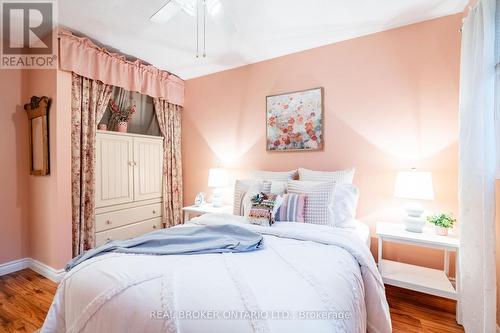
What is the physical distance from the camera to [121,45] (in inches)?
108

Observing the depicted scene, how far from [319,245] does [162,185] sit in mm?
2634

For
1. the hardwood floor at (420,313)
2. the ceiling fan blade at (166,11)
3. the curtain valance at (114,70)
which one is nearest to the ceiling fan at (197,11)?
the ceiling fan blade at (166,11)

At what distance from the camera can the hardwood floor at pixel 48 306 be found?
1749 millimetres

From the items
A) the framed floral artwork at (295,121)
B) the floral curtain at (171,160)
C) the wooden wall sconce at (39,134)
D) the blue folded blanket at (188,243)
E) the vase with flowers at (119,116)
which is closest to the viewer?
the blue folded blanket at (188,243)

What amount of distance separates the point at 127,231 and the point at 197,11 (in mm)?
2606

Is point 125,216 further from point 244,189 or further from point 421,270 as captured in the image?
point 421,270

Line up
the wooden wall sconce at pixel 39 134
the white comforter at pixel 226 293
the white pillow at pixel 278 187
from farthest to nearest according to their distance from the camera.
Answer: the wooden wall sconce at pixel 39 134 → the white pillow at pixel 278 187 → the white comforter at pixel 226 293

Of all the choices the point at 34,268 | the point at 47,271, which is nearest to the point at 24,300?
the point at 47,271

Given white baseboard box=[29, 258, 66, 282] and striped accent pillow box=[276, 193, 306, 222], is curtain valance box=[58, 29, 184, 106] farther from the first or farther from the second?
striped accent pillow box=[276, 193, 306, 222]

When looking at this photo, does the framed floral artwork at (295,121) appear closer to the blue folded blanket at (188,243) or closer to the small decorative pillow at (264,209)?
the small decorative pillow at (264,209)

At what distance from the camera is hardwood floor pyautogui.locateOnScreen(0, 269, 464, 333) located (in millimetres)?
1749

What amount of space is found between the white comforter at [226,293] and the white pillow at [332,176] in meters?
0.99

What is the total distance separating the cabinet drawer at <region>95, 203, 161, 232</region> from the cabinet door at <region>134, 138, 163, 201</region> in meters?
0.15

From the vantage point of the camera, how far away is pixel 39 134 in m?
2.58
